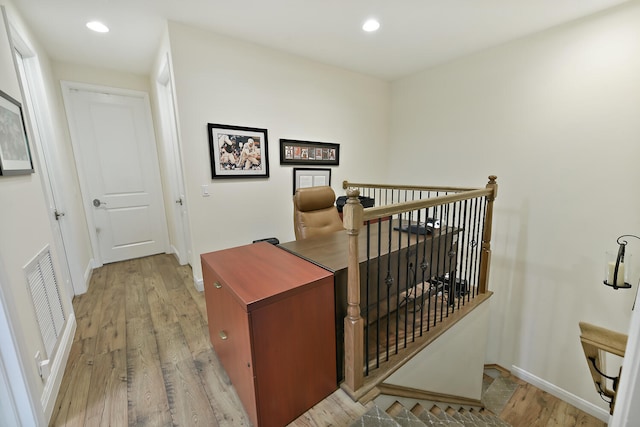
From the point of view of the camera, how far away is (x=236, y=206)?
274cm

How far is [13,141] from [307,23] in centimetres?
224

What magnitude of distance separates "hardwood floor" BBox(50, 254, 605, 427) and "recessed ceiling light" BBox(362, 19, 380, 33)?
9.43ft

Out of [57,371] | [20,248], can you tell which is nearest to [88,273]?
[57,371]

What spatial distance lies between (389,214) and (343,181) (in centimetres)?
239

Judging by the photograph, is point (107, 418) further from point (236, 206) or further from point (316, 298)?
point (236, 206)

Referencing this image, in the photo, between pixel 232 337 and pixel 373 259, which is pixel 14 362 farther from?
pixel 373 259

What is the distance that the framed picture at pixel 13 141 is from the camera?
133 cm

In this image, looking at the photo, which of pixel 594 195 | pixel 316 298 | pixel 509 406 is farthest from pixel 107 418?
pixel 594 195

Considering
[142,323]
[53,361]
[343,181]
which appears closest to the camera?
[53,361]

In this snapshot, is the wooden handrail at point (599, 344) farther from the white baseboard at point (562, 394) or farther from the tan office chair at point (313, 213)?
the tan office chair at point (313, 213)

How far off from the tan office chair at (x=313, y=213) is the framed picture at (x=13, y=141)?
68.7 inches

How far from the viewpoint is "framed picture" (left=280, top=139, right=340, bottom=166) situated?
301cm

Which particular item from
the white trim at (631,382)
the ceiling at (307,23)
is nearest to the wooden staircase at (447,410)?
the white trim at (631,382)

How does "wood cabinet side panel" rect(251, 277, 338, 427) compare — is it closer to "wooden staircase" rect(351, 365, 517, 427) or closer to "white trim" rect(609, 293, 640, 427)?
"wooden staircase" rect(351, 365, 517, 427)
